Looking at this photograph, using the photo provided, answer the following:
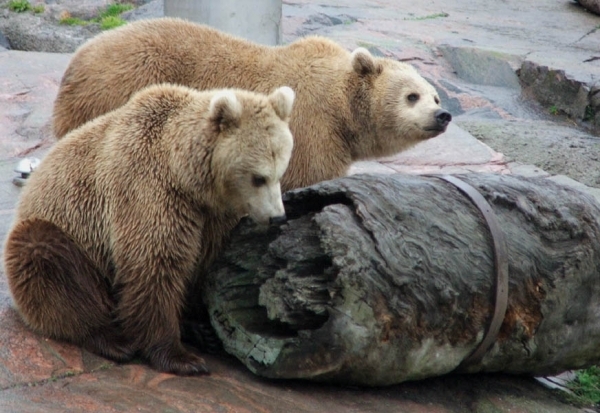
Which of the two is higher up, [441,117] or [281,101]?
[281,101]

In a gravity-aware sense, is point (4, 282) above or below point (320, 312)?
below

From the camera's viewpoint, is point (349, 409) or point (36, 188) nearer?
point (349, 409)

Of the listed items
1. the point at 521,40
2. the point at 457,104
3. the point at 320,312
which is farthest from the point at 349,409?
the point at 521,40

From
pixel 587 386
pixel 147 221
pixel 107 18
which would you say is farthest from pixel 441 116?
pixel 107 18

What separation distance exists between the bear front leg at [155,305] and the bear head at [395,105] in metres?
2.37

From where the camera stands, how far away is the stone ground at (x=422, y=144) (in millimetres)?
4480

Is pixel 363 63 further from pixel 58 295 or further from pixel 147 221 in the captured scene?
pixel 58 295

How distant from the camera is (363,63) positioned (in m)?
6.52

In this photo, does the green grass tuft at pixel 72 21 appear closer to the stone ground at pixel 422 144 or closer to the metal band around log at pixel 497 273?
the stone ground at pixel 422 144

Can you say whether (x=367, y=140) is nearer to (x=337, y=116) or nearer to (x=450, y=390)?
(x=337, y=116)

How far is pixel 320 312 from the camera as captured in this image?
453 cm

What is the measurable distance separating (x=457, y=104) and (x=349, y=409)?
752cm

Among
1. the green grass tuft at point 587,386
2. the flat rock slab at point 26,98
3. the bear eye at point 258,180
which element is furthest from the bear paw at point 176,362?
the flat rock slab at point 26,98

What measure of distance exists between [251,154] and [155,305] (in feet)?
3.29
